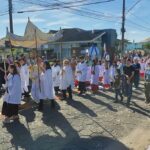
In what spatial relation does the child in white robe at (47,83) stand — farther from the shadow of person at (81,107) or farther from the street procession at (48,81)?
the shadow of person at (81,107)

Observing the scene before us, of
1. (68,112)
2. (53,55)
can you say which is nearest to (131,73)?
(68,112)

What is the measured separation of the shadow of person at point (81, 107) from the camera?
42.1 feet

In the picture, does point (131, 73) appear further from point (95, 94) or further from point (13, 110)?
point (13, 110)

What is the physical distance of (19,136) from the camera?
32.1 feet

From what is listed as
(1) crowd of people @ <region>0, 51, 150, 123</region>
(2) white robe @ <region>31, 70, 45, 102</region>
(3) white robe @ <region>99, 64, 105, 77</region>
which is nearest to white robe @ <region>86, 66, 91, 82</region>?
(1) crowd of people @ <region>0, 51, 150, 123</region>

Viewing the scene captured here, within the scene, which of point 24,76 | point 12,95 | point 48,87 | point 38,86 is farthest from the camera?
point 24,76

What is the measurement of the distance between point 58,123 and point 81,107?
9.24ft

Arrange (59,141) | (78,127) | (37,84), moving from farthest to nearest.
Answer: (37,84) → (78,127) → (59,141)

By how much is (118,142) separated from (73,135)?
1252mm

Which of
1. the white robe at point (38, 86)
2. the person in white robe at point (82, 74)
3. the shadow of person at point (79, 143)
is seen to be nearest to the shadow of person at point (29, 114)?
the white robe at point (38, 86)

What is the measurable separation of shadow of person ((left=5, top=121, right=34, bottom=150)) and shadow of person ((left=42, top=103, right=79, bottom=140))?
772 mm

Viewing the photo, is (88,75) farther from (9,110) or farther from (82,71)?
(9,110)

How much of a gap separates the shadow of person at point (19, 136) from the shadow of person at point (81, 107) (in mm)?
2628

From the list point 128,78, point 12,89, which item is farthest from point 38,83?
point 128,78
